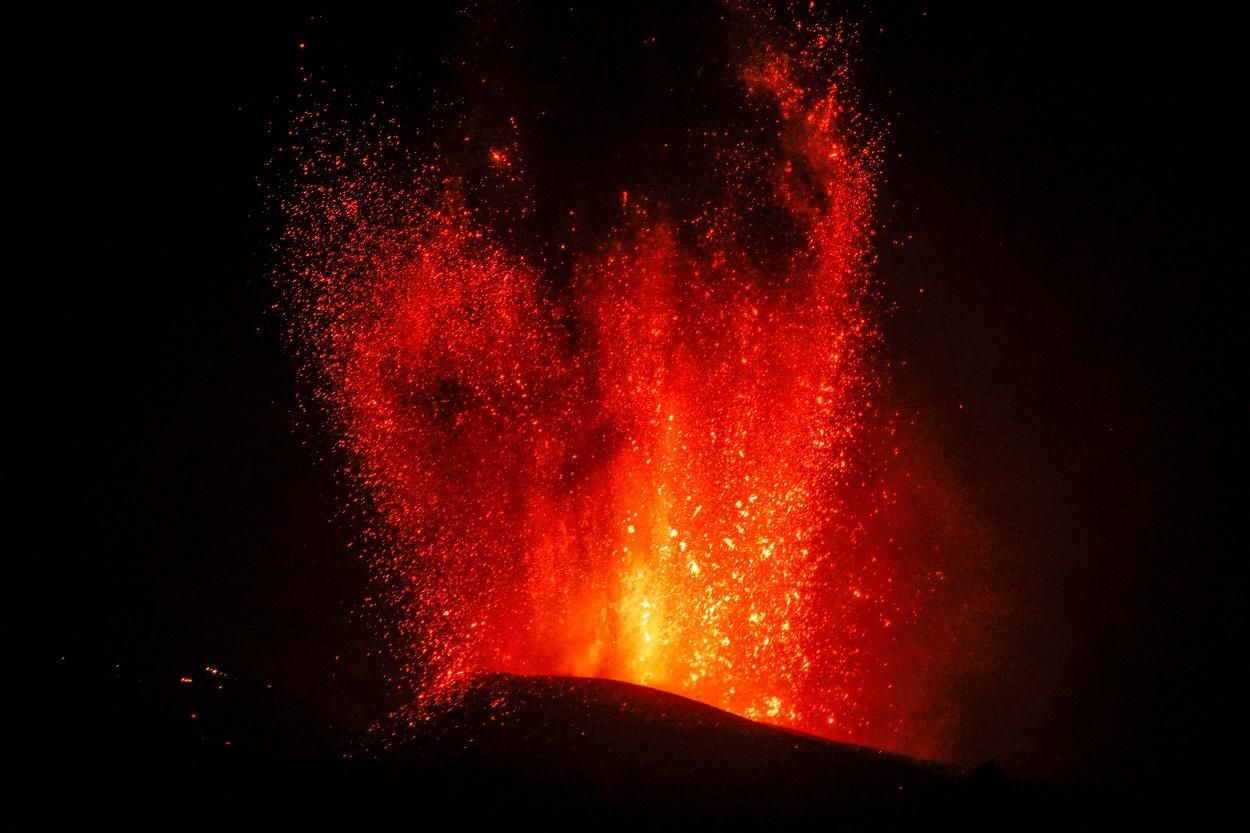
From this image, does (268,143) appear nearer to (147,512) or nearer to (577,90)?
(577,90)

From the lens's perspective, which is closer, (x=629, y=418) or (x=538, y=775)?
(x=538, y=775)

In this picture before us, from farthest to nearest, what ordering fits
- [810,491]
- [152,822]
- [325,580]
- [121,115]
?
1. [810,491]
2. [325,580]
3. [121,115]
4. [152,822]

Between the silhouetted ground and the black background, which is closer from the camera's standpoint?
the silhouetted ground

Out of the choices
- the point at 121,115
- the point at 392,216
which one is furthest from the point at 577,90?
the point at 121,115

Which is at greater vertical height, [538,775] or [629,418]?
[629,418]

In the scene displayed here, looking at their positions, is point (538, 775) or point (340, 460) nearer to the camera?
point (538, 775)
